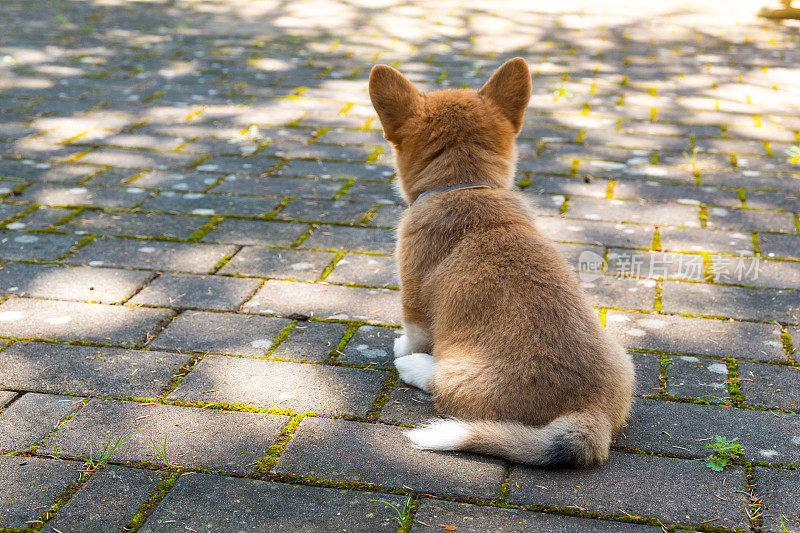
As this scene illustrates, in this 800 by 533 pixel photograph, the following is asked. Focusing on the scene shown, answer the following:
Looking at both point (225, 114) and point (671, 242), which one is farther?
point (225, 114)

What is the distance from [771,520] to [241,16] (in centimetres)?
1116

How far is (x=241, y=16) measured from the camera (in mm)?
12227

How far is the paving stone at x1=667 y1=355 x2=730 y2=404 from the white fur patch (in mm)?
1055

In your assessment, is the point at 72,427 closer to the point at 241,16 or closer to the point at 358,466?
the point at 358,466

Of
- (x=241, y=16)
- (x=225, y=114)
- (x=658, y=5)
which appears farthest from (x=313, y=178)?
(x=658, y=5)

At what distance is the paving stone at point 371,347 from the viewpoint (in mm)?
3738

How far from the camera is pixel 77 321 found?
404 centimetres

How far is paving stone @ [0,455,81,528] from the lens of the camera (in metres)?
2.69

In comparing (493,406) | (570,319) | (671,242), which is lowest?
(671,242)

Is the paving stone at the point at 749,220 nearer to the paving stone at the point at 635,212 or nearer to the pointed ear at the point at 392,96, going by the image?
the paving stone at the point at 635,212

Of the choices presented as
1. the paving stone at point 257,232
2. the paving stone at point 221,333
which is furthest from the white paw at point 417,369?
the paving stone at point 257,232

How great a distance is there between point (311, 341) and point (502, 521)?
151 centimetres

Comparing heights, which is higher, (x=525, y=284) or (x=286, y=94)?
(x=525, y=284)

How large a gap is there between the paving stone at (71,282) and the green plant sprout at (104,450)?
1.30m
